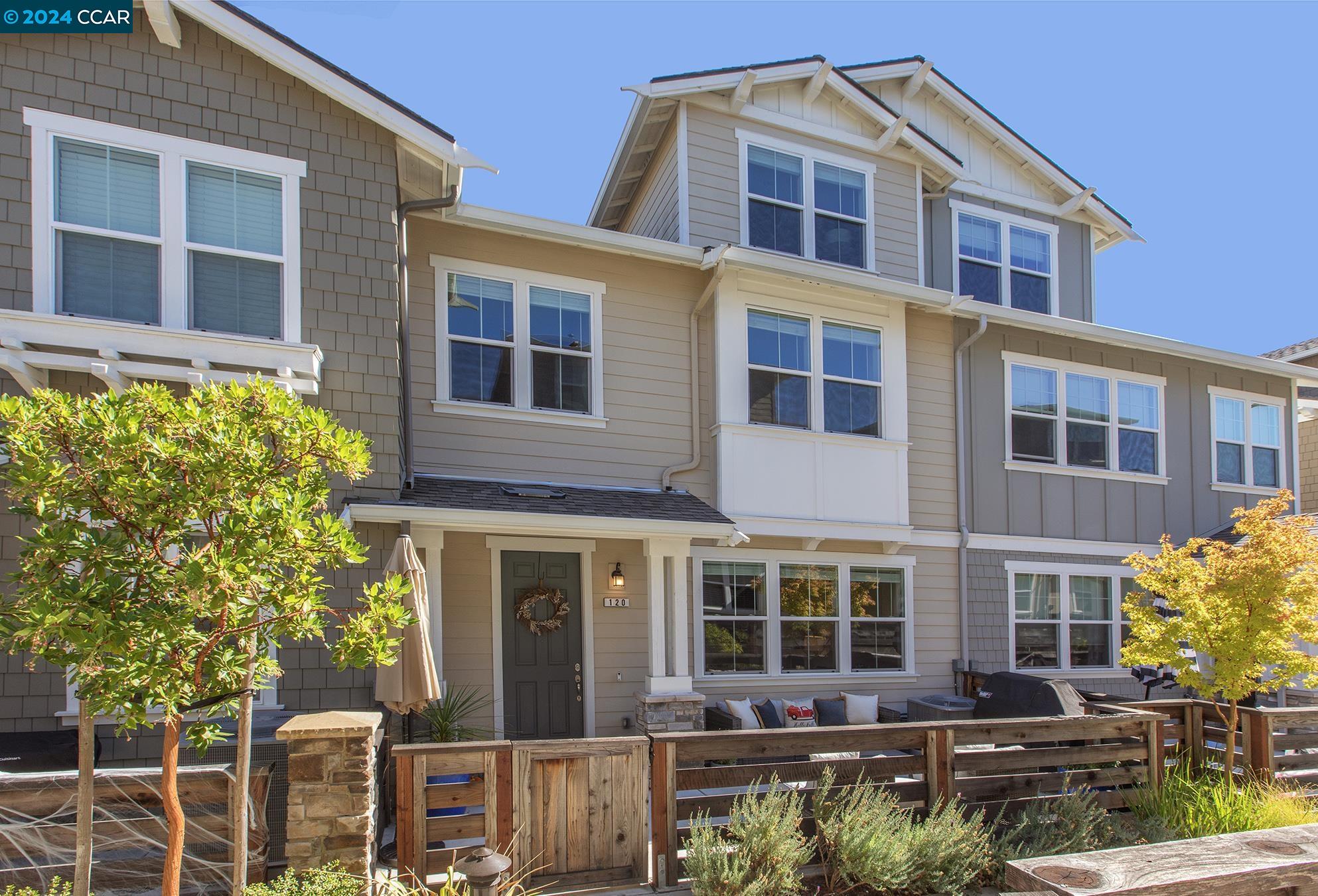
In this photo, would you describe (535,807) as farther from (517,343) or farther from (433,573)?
(517,343)

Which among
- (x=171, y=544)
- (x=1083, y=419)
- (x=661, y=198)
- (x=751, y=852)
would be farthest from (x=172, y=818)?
(x=1083, y=419)

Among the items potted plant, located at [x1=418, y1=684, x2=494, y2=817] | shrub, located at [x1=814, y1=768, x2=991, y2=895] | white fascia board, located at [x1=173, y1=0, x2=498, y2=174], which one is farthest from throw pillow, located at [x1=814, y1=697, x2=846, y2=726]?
white fascia board, located at [x1=173, y1=0, x2=498, y2=174]

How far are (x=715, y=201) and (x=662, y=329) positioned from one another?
1851 millimetres

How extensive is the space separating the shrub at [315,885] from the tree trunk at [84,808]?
0.69 metres

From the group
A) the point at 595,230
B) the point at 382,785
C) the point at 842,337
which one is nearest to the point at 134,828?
the point at 382,785

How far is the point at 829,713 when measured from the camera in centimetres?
945

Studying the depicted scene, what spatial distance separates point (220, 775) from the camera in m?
4.63

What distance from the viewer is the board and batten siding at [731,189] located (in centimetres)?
1038

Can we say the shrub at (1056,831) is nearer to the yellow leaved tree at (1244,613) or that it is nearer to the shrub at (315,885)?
the yellow leaved tree at (1244,613)

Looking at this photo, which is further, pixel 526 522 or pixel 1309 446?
pixel 1309 446

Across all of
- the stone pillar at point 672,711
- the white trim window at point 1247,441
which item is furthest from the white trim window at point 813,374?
the white trim window at point 1247,441

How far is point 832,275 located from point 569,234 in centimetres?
298

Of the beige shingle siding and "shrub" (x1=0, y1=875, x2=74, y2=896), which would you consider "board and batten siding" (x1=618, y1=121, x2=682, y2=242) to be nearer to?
the beige shingle siding

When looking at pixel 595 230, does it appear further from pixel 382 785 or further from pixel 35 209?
pixel 382 785
